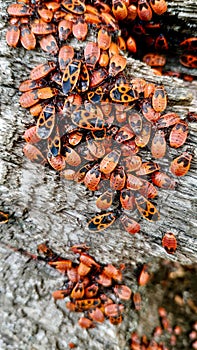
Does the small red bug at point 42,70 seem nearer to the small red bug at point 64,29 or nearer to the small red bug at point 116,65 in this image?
the small red bug at point 64,29

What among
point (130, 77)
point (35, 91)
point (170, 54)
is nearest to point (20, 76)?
point (35, 91)

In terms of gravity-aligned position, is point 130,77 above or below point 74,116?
above

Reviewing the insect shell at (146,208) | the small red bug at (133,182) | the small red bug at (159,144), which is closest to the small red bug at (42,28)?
the small red bug at (159,144)

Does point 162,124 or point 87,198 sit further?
point 87,198

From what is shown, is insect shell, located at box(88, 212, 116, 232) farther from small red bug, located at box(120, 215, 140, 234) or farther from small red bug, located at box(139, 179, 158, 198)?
small red bug, located at box(139, 179, 158, 198)

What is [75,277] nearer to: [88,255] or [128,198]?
[88,255]

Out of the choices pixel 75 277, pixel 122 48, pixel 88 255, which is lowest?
pixel 75 277

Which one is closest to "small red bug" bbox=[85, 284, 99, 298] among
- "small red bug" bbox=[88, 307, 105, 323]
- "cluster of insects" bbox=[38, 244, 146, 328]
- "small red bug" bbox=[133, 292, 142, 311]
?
"cluster of insects" bbox=[38, 244, 146, 328]

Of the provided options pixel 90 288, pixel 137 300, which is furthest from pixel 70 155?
pixel 137 300
